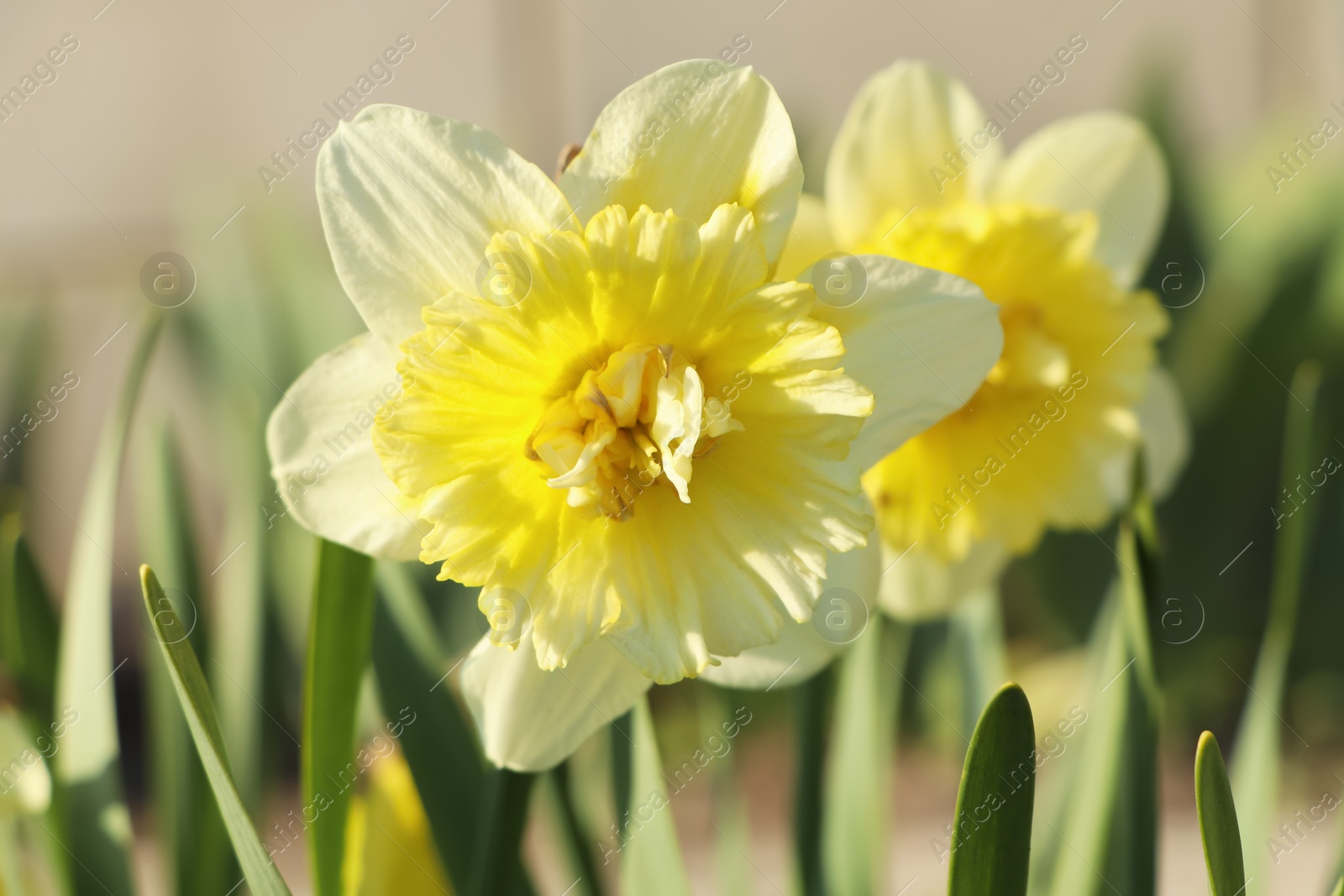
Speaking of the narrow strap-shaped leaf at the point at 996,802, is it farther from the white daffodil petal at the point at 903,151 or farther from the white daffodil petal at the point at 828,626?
the white daffodil petal at the point at 903,151

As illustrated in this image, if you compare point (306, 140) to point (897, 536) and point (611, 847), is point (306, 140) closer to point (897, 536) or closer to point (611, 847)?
point (611, 847)

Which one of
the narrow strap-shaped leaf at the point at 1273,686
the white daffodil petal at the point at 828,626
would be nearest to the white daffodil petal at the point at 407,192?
the white daffodil petal at the point at 828,626

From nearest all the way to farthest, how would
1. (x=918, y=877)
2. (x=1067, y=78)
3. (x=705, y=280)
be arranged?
(x=705, y=280), (x=918, y=877), (x=1067, y=78)

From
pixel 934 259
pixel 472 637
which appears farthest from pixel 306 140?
pixel 934 259

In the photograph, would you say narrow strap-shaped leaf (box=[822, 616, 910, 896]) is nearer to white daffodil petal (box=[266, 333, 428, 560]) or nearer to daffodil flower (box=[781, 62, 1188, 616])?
daffodil flower (box=[781, 62, 1188, 616])

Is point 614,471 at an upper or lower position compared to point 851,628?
upper

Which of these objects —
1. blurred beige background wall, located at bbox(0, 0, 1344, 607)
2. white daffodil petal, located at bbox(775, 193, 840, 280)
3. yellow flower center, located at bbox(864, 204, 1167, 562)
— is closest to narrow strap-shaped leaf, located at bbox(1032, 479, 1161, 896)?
yellow flower center, located at bbox(864, 204, 1167, 562)

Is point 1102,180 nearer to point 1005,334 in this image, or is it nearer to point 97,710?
point 1005,334
